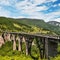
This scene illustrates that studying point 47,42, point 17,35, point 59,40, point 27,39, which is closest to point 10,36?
point 17,35

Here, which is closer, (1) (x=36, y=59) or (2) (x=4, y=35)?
(1) (x=36, y=59)

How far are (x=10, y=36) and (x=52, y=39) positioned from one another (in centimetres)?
9974

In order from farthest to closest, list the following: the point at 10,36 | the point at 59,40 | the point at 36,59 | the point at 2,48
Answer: the point at 10,36 → the point at 2,48 → the point at 36,59 → the point at 59,40

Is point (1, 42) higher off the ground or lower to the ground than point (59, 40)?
lower

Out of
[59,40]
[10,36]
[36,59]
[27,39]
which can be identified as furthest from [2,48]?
[59,40]

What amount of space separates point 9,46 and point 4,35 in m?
24.4

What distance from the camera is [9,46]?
6944 inches

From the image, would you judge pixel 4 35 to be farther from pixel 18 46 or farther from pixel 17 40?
pixel 18 46

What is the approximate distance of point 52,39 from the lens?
9269 cm

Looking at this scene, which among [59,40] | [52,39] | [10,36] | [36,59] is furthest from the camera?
[10,36]

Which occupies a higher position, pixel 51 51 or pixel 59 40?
pixel 59 40

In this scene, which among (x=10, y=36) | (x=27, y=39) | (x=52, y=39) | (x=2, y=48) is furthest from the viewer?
(x=10, y=36)

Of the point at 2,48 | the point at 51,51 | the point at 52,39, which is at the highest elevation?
the point at 52,39

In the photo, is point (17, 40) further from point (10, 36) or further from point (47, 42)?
point (47, 42)
